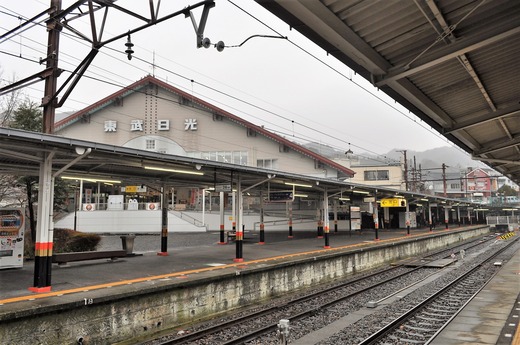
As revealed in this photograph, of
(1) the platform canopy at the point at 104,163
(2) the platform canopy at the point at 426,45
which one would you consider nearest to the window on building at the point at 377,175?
(1) the platform canopy at the point at 104,163

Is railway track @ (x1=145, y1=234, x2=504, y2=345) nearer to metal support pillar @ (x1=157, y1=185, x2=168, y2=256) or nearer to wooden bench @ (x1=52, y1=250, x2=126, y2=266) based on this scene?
wooden bench @ (x1=52, y1=250, x2=126, y2=266)

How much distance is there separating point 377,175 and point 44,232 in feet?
170

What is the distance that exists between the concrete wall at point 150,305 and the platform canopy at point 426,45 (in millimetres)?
6345

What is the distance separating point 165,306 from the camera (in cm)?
892

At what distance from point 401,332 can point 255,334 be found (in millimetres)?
3098

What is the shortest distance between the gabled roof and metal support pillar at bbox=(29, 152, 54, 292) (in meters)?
27.0

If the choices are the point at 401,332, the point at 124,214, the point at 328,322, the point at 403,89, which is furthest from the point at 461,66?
the point at 124,214

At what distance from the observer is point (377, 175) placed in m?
55.8

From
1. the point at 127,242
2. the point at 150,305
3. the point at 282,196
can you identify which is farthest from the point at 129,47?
the point at 282,196

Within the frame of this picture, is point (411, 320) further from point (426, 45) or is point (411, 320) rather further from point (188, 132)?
point (188, 132)

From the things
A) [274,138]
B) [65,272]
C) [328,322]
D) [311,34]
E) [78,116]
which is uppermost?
[78,116]

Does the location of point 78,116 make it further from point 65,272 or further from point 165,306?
point 165,306

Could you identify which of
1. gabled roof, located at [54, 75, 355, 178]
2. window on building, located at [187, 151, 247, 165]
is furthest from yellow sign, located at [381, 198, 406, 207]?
window on building, located at [187, 151, 247, 165]

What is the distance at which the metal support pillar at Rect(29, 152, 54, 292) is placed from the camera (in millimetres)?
8430
